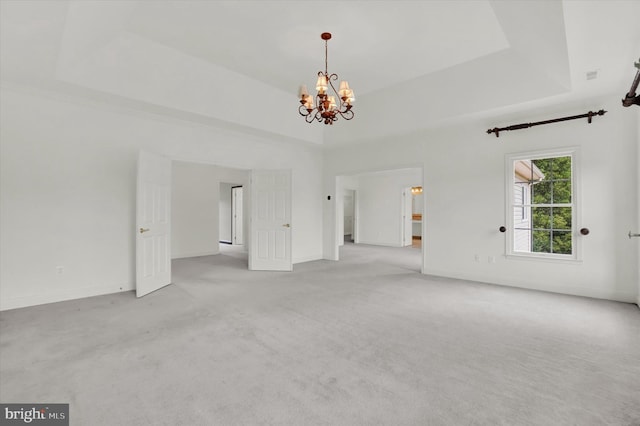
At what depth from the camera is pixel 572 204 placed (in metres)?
4.22

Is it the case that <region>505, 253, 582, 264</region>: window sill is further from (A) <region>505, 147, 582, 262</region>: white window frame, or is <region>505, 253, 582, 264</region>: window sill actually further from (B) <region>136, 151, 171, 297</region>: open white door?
(B) <region>136, 151, 171, 297</region>: open white door

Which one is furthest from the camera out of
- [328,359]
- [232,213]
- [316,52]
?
[232,213]

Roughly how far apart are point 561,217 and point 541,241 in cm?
44

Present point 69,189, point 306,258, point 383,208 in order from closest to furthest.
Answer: point 69,189 < point 306,258 < point 383,208

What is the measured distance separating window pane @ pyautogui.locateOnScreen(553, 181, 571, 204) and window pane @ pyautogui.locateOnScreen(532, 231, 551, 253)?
511mm

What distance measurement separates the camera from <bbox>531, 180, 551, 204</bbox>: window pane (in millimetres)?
4516

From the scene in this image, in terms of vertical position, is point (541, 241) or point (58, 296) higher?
point (541, 241)

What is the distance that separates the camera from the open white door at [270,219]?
19.9 ft

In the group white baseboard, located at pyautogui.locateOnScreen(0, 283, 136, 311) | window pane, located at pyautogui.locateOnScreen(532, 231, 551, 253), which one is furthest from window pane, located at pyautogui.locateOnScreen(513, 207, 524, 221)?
white baseboard, located at pyautogui.locateOnScreen(0, 283, 136, 311)

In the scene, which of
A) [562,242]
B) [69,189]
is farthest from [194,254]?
[562,242]

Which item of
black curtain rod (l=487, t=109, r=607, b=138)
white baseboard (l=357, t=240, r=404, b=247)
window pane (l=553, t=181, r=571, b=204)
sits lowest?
white baseboard (l=357, t=240, r=404, b=247)

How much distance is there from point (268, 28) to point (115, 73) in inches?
83.0

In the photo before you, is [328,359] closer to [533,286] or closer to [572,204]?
[533,286]

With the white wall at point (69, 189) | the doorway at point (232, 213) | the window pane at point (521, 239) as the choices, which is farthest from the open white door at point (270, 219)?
the doorway at point (232, 213)
